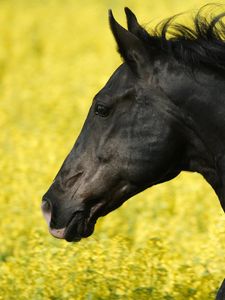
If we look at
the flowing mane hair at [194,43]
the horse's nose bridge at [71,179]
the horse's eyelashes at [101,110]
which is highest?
the flowing mane hair at [194,43]

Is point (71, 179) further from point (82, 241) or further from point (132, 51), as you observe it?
point (82, 241)

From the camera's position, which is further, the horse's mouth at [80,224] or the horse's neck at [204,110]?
the horse's mouth at [80,224]

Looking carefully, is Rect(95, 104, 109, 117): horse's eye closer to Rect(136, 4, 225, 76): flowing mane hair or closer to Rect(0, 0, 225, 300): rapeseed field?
Rect(136, 4, 225, 76): flowing mane hair

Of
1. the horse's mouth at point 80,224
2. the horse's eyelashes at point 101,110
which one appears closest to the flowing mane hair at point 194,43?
the horse's eyelashes at point 101,110

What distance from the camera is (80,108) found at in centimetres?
1511

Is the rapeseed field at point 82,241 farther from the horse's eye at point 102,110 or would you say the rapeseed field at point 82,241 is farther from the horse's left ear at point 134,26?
the horse's eye at point 102,110

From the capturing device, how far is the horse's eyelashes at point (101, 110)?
497 centimetres

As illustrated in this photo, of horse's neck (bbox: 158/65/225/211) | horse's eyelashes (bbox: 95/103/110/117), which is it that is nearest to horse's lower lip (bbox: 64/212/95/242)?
horse's eyelashes (bbox: 95/103/110/117)

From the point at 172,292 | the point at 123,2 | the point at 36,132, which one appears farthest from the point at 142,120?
the point at 123,2

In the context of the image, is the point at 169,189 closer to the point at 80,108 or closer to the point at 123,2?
the point at 80,108

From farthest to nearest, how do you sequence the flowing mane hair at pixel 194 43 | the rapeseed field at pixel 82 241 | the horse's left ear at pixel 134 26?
the rapeseed field at pixel 82 241 < the horse's left ear at pixel 134 26 < the flowing mane hair at pixel 194 43

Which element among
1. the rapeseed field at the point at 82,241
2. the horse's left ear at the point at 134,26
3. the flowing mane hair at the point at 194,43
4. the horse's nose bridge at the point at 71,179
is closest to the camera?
the flowing mane hair at the point at 194,43

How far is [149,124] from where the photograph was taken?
4848 mm

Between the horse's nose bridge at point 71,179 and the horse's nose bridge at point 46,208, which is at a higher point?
the horse's nose bridge at point 71,179
